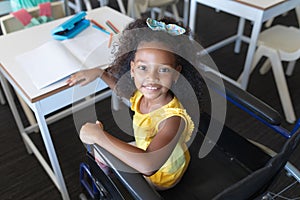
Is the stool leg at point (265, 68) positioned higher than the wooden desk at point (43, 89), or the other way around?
the wooden desk at point (43, 89)

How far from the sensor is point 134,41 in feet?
3.39

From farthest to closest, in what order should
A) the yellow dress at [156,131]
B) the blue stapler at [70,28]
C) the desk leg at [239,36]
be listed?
1. the desk leg at [239,36]
2. the blue stapler at [70,28]
3. the yellow dress at [156,131]

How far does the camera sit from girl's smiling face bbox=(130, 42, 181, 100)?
36.4 inches

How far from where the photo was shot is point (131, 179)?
830 millimetres

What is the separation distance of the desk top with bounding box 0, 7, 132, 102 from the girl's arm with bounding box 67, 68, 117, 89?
4cm

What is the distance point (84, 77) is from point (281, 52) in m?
1.26

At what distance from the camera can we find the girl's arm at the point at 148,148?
2.87 ft

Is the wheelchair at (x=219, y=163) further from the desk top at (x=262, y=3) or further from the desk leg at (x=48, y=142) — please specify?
the desk top at (x=262, y=3)

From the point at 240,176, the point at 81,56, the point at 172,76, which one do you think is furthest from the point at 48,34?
the point at 240,176

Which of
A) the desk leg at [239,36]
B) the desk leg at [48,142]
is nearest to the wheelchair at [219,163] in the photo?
the desk leg at [48,142]

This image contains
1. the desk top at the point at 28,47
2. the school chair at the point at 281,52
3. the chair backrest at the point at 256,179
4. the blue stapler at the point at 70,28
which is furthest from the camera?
the school chair at the point at 281,52

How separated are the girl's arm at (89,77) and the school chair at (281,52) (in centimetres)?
112

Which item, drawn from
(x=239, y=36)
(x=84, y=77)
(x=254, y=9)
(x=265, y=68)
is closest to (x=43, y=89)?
(x=84, y=77)

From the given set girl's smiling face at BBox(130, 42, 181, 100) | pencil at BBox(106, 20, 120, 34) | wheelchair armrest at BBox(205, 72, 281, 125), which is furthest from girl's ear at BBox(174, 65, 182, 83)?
pencil at BBox(106, 20, 120, 34)
